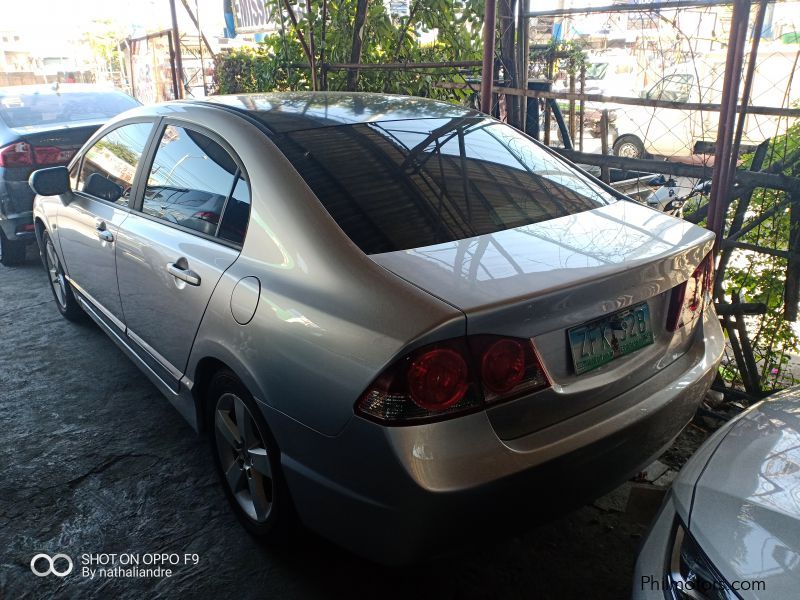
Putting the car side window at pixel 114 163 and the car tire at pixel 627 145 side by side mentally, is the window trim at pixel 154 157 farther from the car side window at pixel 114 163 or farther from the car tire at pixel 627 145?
the car tire at pixel 627 145

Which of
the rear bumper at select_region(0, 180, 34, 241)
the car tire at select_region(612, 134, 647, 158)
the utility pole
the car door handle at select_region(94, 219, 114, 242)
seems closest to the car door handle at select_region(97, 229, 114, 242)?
the car door handle at select_region(94, 219, 114, 242)

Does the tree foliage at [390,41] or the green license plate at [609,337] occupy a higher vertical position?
the tree foliage at [390,41]

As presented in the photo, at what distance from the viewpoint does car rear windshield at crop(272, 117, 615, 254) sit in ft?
7.04

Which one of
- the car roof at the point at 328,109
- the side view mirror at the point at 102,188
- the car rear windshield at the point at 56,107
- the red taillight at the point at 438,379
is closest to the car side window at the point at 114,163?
the side view mirror at the point at 102,188

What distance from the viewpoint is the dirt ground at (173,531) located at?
230 cm

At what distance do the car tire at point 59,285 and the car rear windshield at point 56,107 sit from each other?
75.6 inches

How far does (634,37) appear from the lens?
387 cm

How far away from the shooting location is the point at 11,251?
6.28m

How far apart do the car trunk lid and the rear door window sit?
2.46 ft

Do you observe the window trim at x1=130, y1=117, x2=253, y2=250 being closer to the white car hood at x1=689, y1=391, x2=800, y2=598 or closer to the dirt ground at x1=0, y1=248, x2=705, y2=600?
the dirt ground at x1=0, y1=248, x2=705, y2=600

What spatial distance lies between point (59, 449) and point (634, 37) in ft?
12.3

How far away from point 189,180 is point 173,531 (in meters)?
1.39

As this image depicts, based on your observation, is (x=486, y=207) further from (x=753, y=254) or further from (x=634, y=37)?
(x=634, y=37)

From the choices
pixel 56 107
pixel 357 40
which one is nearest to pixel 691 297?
pixel 357 40
